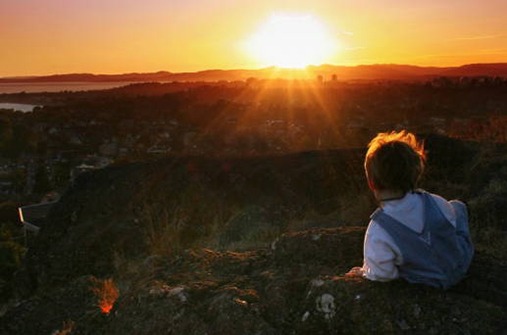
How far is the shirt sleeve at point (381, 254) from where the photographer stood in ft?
8.96

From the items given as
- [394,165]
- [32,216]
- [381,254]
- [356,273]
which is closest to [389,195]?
[394,165]

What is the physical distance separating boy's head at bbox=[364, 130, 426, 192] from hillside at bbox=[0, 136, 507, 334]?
0.59 meters

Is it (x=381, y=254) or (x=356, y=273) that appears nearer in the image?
(x=381, y=254)

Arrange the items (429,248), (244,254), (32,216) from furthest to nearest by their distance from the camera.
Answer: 1. (32,216)
2. (244,254)
3. (429,248)

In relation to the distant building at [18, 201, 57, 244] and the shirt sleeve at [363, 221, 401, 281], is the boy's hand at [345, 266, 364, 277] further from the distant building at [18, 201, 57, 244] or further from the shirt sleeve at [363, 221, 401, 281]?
the distant building at [18, 201, 57, 244]

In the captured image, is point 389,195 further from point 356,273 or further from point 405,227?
point 356,273

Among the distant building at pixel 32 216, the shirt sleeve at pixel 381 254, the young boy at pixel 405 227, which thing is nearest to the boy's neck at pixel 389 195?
the young boy at pixel 405 227

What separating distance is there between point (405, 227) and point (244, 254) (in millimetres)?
1750

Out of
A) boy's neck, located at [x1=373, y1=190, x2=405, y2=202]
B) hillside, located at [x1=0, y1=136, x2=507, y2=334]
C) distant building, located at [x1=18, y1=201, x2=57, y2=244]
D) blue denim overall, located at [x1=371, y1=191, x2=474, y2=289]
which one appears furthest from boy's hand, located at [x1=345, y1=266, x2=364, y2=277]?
distant building, located at [x1=18, y1=201, x2=57, y2=244]

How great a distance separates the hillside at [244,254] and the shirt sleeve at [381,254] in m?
0.08

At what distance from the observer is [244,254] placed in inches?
163

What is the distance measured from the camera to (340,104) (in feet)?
217

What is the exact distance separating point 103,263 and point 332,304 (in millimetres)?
5630

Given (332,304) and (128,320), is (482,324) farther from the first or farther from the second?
(128,320)
